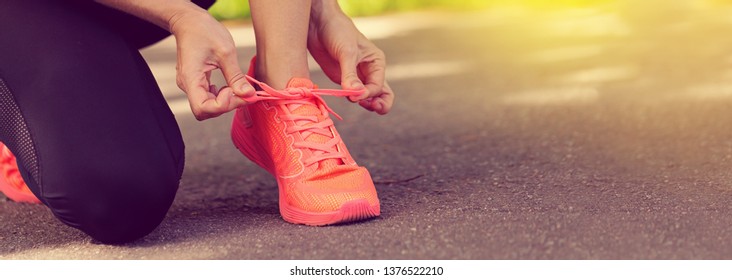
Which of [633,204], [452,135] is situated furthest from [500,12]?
[633,204]

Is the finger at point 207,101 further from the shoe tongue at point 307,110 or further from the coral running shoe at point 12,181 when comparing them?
the coral running shoe at point 12,181

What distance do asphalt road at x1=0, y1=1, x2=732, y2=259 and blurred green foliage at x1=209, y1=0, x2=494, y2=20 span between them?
1.72 meters

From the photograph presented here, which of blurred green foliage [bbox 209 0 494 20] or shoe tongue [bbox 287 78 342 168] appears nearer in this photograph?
shoe tongue [bbox 287 78 342 168]

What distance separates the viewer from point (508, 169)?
1854mm

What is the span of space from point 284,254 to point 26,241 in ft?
1.47

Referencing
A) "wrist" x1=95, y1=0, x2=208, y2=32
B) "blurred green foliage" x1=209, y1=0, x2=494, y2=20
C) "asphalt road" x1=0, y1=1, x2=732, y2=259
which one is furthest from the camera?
"blurred green foliage" x1=209, y1=0, x2=494, y2=20

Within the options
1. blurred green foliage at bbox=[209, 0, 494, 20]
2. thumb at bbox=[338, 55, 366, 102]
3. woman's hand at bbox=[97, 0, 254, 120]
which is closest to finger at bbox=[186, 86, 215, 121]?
woman's hand at bbox=[97, 0, 254, 120]

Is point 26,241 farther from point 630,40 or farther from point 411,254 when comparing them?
point 630,40

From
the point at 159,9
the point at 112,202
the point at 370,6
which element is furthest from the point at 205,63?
the point at 370,6

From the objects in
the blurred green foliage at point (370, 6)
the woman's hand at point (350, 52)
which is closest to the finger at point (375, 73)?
the woman's hand at point (350, 52)

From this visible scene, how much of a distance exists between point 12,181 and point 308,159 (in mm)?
625

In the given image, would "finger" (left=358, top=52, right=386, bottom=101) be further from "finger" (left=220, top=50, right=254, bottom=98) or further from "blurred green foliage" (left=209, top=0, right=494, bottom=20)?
"blurred green foliage" (left=209, top=0, right=494, bottom=20)

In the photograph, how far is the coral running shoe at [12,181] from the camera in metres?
1.75

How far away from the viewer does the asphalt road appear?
1323 mm
